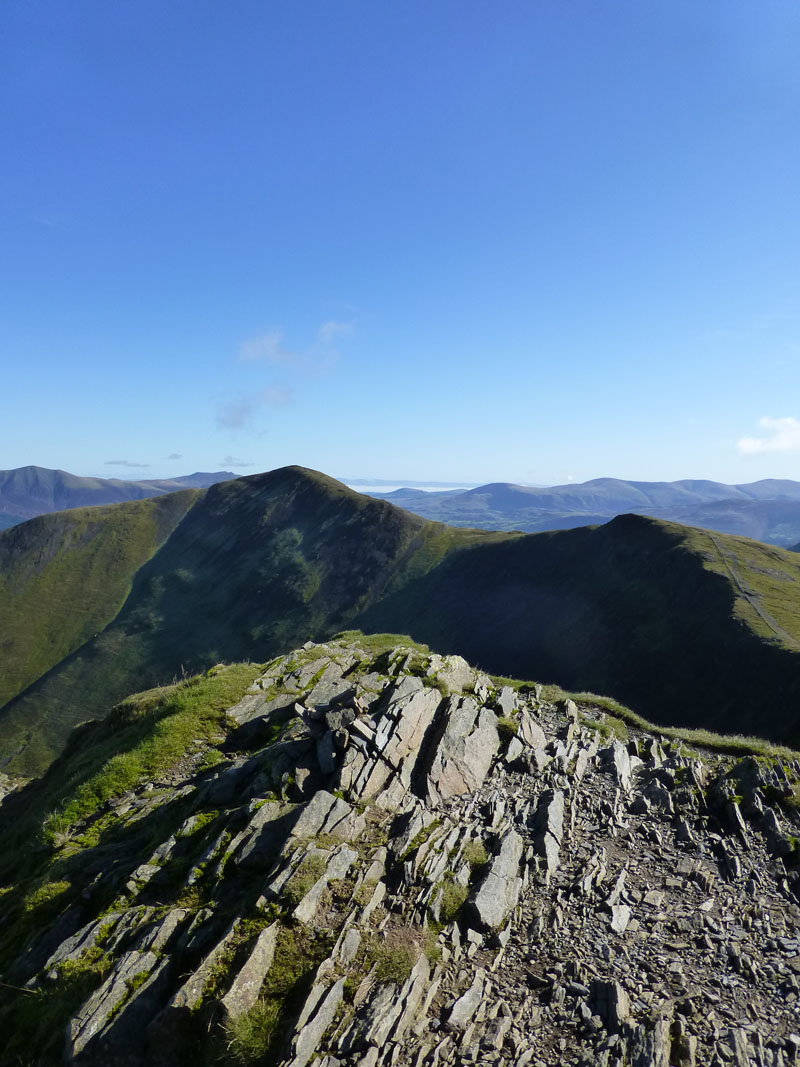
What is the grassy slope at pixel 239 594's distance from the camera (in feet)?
385

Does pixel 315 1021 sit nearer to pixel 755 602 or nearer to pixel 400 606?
pixel 755 602

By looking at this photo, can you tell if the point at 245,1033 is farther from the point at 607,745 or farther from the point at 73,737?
the point at 73,737

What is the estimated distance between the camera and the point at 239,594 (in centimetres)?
15312

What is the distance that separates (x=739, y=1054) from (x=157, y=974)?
11.6 meters

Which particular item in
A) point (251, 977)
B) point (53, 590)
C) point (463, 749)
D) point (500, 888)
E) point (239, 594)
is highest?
point (463, 749)

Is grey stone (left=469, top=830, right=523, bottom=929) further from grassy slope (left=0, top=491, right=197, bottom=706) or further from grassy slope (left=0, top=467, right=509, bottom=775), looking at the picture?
grassy slope (left=0, top=491, right=197, bottom=706)

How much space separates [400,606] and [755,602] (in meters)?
78.9

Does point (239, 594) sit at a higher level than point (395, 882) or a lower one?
lower

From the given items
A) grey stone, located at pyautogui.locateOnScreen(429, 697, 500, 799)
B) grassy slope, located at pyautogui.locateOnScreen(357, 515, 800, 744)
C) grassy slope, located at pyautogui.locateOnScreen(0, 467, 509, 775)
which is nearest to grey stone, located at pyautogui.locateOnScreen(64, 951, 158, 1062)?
grey stone, located at pyautogui.locateOnScreen(429, 697, 500, 799)

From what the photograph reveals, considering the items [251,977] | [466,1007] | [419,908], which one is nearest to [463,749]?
[419,908]

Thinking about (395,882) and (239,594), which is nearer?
(395,882)

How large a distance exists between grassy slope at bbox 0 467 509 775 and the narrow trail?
6298 cm

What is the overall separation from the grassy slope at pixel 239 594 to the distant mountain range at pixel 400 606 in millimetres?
571

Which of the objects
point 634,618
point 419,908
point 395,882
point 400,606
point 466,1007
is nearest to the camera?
point 466,1007
